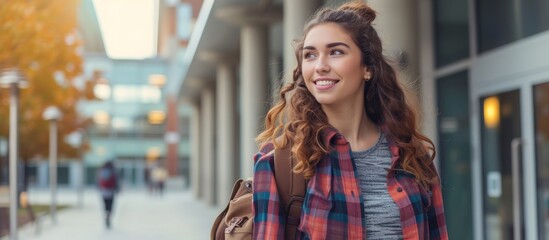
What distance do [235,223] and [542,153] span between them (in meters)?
6.47

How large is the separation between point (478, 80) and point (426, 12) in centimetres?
174

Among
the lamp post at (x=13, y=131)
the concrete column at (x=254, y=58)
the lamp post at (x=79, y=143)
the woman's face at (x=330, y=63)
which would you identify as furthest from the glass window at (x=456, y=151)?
the lamp post at (x=79, y=143)

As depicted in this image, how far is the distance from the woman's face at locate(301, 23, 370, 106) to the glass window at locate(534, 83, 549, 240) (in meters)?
6.13

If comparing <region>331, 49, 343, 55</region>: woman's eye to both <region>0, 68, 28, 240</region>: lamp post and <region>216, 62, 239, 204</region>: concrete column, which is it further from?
<region>216, 62, 239, 204</region>: concrete column

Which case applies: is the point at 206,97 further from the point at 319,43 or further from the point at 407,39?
the point at 319,43

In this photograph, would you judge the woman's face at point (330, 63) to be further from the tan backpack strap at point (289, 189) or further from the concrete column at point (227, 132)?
the concrete column at point (227, 132)

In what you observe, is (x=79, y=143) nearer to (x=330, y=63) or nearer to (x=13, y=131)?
(x=13, y=131)

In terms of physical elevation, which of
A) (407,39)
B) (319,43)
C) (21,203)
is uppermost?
(407,39)

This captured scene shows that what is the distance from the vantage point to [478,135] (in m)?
10.1

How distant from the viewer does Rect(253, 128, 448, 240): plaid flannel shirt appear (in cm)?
242

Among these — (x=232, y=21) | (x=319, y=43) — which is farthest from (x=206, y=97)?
(x=319, y=43)

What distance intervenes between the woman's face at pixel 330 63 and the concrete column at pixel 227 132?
70.9 ft

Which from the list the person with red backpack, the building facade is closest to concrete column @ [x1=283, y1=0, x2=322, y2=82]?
the building facade

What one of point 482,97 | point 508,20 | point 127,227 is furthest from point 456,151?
point 127,227
